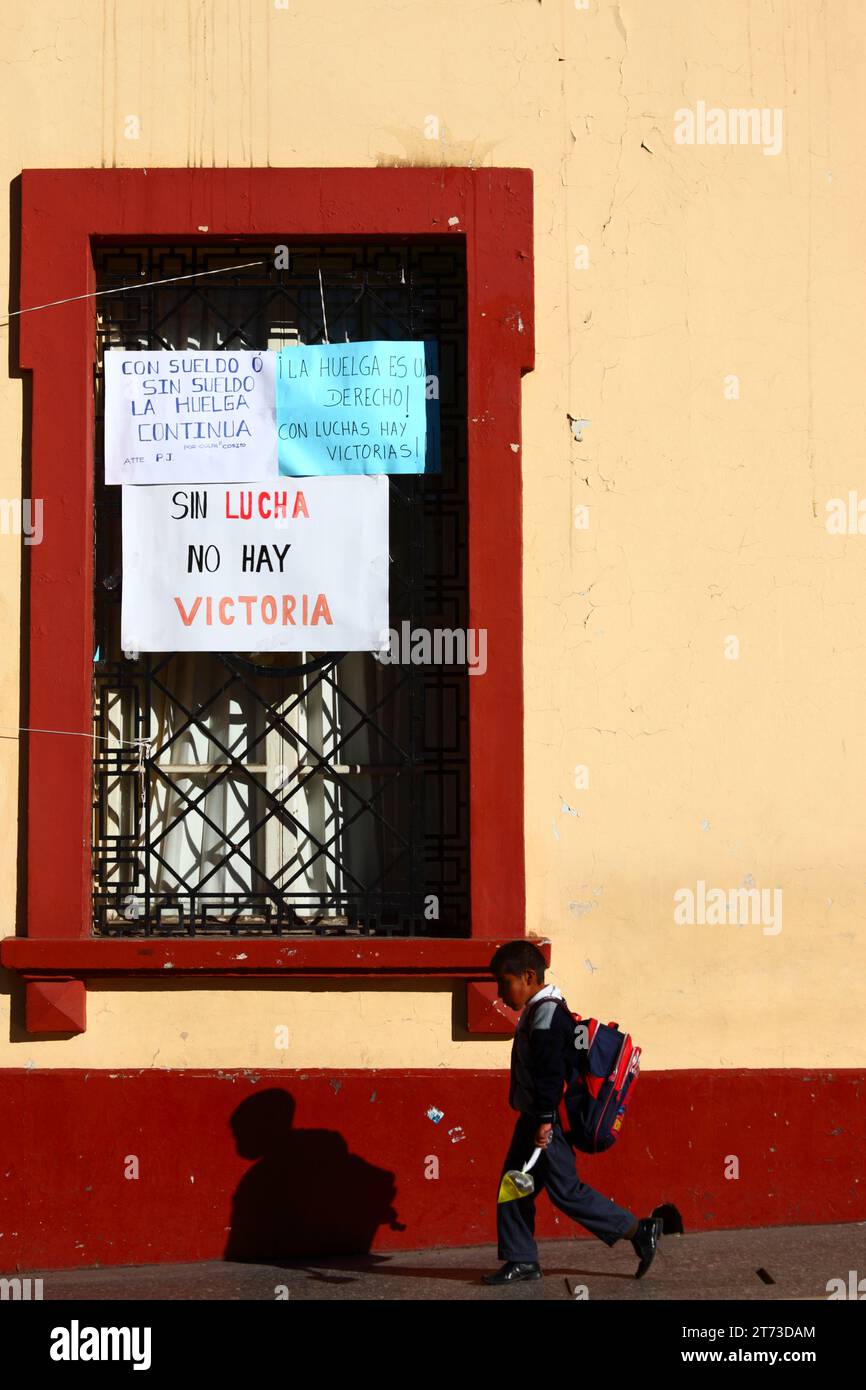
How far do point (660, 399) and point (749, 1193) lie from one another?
10.3 feet

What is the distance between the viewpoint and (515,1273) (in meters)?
5.46

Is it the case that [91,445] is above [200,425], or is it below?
below

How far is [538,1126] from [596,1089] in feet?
0.86

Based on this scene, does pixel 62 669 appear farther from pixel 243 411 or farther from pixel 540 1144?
pixel 540 1144

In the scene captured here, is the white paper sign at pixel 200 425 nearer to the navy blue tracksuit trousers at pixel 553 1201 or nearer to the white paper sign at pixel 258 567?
the white paper sign at pixel 258 567

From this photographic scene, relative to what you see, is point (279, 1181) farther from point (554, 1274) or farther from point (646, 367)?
point (646, 367)

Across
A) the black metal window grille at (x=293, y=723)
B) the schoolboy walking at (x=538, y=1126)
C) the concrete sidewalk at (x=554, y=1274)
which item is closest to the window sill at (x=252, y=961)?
the black metal window grille at (x=293, y=723)

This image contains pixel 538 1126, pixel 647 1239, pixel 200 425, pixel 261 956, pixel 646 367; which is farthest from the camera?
pixel 200 425

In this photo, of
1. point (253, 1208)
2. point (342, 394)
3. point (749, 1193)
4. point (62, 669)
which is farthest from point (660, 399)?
point (253, 1208)

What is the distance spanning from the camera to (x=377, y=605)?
21.0 feet

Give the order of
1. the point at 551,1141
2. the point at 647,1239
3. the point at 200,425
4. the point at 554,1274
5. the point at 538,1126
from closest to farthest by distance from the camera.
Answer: the point at 538,1126
the point at 551,1141
the point at 647,1239
the point at 554,1274
the point at 200,425

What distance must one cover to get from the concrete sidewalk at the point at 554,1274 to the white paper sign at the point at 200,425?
122 inches

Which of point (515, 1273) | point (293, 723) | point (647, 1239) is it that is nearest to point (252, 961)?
point (293, 723)

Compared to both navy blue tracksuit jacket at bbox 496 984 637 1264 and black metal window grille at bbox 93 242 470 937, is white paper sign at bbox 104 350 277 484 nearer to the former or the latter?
black metal window grille at bbox 93 242 470 937
